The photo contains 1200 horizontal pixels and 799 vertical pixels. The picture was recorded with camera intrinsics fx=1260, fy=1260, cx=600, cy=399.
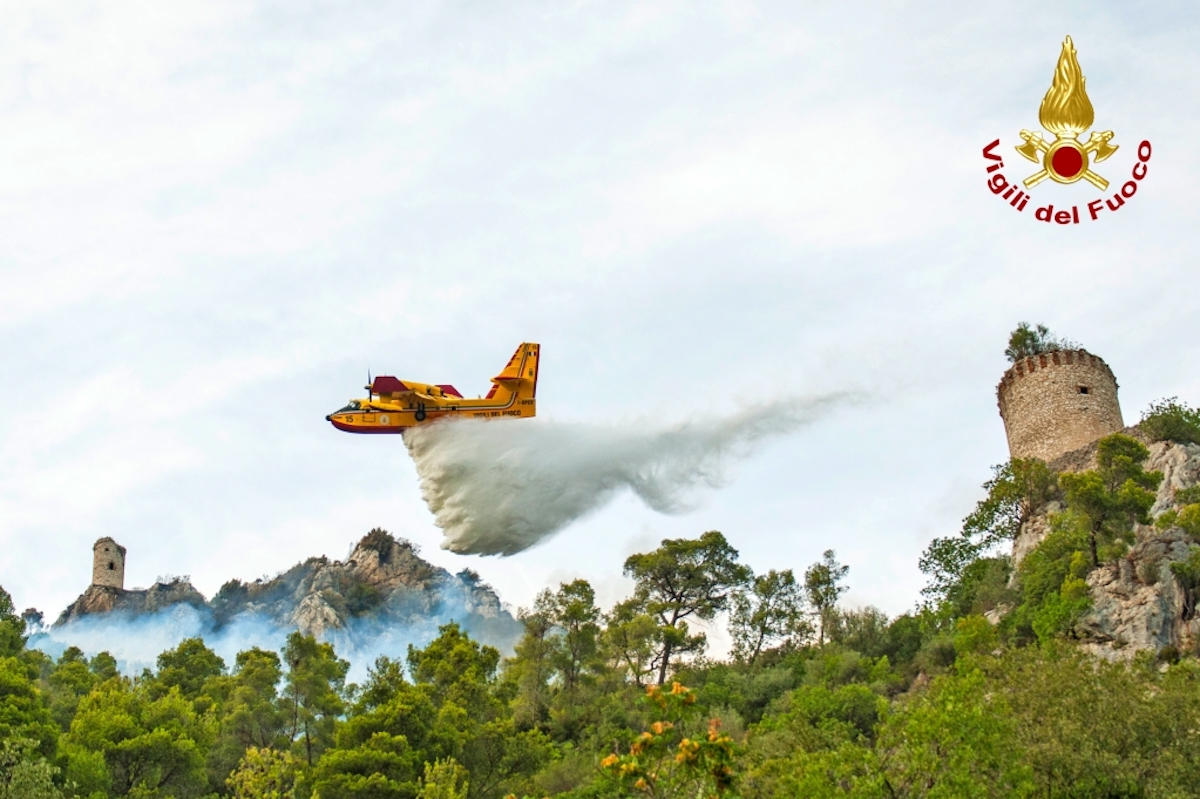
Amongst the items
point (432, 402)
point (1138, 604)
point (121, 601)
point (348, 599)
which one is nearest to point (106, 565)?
point (121, 601)

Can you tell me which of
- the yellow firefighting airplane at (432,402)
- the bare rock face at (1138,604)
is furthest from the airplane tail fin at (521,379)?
the bare rock face at (1138,604)

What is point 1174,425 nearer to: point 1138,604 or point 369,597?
point 1138,604

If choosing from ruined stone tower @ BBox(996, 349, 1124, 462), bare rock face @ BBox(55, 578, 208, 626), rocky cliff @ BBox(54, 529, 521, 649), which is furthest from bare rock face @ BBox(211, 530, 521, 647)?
ruined stone tower @ BBox(996, 349, 1124, 462)

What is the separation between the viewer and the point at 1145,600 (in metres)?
35.2

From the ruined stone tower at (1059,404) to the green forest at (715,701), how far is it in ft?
9.20

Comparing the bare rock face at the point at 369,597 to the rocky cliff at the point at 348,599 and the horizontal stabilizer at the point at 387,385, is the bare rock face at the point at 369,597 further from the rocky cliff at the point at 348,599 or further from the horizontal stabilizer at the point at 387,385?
the horizontal stabilizer at the point at 387,385

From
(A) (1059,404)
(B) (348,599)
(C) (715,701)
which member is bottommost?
(C) (715,701)

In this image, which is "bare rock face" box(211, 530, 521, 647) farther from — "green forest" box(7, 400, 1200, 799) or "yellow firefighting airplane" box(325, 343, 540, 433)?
"yellow firefighting airplane" box(325, 343, 540, 433)

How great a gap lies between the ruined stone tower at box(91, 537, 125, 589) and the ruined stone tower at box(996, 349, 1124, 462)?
69945 millimetres

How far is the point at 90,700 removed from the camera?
37312 millimetres

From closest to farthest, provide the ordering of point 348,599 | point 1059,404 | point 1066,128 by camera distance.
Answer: point 1066,128 → point 1059,404 → point 348,599

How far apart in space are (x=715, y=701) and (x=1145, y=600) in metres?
14.4

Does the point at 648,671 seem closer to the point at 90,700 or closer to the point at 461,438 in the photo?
the point at 461,438

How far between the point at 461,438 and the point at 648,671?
12.5 m
